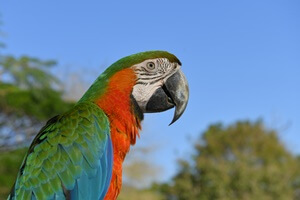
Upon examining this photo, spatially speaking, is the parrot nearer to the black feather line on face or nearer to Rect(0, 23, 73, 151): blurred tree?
the black feather line on face

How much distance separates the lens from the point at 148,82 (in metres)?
2.16

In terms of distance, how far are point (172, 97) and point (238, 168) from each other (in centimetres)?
1242

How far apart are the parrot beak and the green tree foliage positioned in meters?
12.0

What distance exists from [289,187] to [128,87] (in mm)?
13613

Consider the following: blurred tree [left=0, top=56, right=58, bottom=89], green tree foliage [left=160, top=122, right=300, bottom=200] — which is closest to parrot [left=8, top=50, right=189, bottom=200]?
blurred tree [left=0, top=56, right=58, bottom=89]

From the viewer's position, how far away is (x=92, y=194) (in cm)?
185

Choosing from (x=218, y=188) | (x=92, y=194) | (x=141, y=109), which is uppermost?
(x=218, y=188)

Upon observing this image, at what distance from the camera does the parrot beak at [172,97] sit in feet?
7.15

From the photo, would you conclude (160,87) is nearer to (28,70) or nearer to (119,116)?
(119,116)

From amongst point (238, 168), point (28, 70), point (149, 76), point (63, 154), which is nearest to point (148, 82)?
point (149, 76)

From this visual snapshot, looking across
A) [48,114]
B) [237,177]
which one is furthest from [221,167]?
[48,114]

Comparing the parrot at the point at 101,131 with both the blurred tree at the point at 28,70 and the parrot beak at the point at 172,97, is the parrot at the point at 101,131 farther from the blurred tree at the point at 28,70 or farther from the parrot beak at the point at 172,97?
the blurred tree at the point at 28,70

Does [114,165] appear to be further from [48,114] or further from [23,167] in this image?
[48,114]

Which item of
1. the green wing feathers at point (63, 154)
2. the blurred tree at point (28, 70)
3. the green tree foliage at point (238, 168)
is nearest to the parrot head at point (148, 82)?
the green wing feathers at point (63, 154)
